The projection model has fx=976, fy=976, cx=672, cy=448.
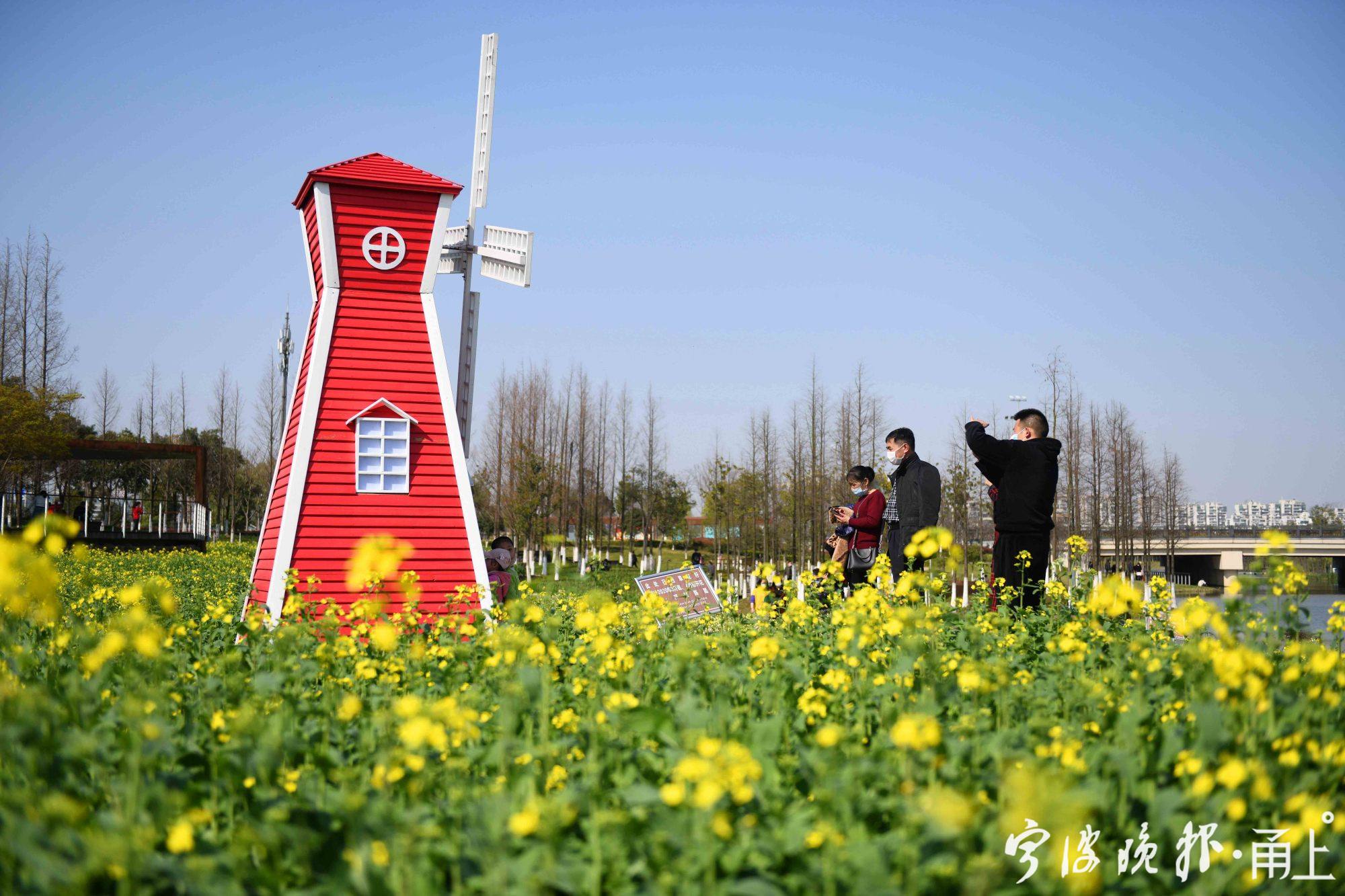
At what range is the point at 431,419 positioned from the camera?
10.7 meters

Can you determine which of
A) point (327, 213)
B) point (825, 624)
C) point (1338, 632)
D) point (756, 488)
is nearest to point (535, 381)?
point (756, 488)

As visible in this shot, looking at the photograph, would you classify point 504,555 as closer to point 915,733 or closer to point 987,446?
point 987,446

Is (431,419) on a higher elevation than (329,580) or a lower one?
higher

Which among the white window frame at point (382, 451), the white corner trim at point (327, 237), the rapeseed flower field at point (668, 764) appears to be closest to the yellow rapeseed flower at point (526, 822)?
the rapeseed flower field at point (668, 764)

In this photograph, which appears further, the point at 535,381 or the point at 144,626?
the point at 535,381

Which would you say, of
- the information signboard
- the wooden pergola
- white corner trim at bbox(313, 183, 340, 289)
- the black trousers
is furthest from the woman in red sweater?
the wooden pergola

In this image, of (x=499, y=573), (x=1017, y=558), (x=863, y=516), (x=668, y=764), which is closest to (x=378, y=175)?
(x=499, y=573)

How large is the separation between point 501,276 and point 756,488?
16858 mm

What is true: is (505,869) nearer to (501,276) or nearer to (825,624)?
(825,624)

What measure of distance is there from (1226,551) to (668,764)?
2372 inches

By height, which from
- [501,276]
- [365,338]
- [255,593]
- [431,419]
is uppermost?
[501,276]

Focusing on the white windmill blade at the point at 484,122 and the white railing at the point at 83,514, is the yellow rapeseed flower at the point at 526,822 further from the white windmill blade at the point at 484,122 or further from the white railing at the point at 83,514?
the white railing at the point at 83,514

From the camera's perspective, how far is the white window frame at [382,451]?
10344 mm

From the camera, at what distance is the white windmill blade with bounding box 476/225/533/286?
41.2 ft
